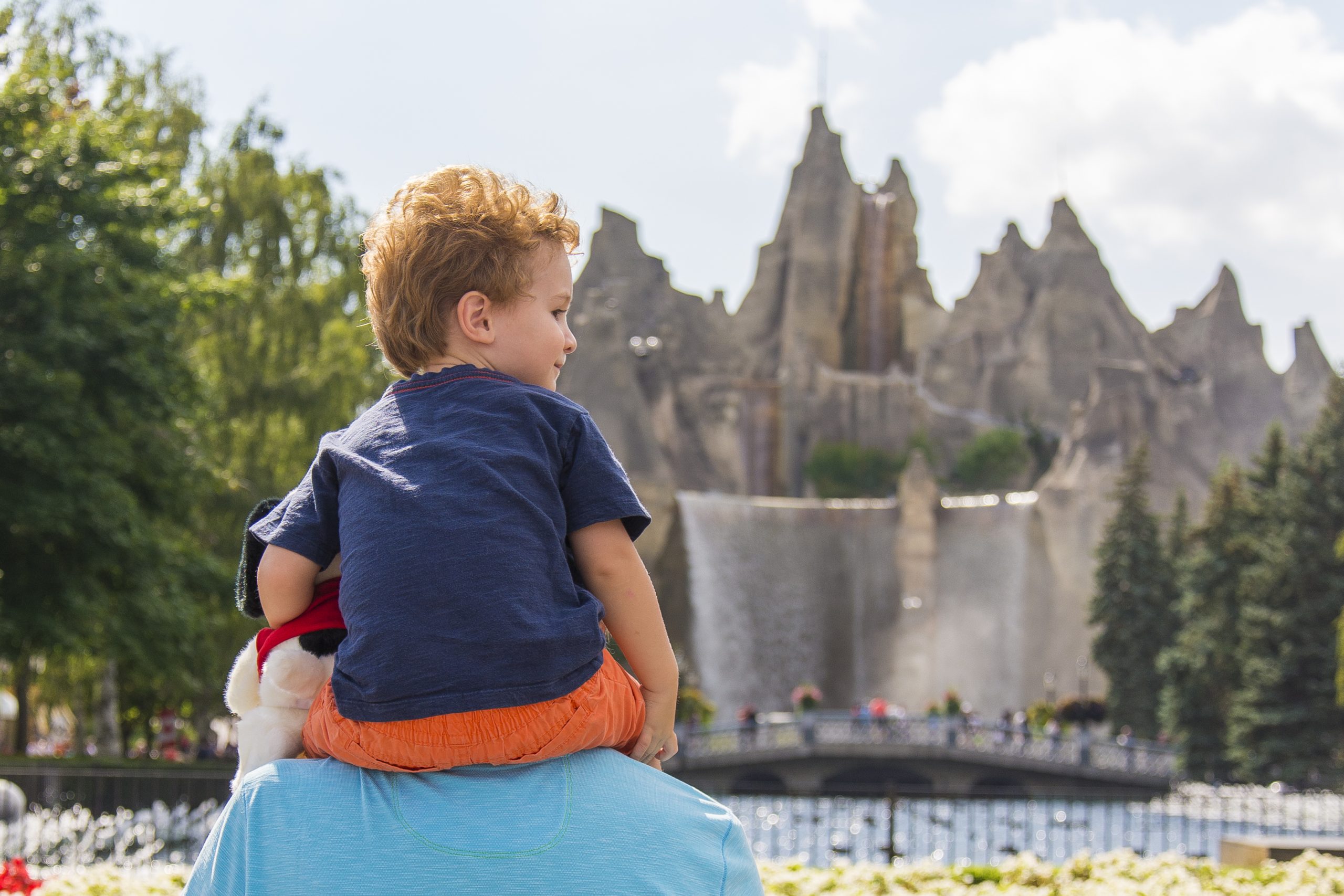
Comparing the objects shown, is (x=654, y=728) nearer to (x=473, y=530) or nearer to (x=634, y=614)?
(x=634, y=614)

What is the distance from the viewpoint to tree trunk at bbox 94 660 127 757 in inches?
747

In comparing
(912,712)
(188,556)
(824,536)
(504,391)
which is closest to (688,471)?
(824,536)

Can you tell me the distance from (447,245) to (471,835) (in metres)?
0.78

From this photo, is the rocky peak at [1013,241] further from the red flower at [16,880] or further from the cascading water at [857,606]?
the red flower at [16,880]

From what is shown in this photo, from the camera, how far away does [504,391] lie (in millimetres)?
1891

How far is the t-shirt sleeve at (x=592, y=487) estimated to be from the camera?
1.83 meters

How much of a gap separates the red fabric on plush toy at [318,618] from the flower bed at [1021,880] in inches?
128

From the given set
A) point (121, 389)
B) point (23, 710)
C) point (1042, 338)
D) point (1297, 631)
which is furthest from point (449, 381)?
point (1042, 338)

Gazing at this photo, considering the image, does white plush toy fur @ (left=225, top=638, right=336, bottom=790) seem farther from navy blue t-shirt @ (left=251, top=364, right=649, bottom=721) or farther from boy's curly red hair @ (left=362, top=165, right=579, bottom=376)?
boy's curly red hair @ (left=362, top=165, right=579, bottom=376)

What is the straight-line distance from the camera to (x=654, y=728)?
74.4 inches

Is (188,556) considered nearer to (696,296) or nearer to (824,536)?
(824,536)

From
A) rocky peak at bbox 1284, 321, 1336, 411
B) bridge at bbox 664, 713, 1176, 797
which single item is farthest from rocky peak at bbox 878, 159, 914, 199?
bridge at bbox 664, 713, 1176, 797

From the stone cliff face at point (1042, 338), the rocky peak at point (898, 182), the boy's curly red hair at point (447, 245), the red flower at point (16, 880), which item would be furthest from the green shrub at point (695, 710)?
the rocky peak at point (898, 182)

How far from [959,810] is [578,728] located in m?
24.4
